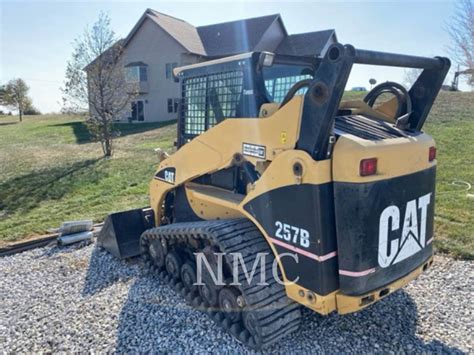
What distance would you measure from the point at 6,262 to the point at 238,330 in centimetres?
379

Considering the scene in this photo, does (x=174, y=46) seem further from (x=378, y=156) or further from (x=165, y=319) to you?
(x=378, y=156)

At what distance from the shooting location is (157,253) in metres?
4.57

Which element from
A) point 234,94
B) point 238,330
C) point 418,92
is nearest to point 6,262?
point 238,330

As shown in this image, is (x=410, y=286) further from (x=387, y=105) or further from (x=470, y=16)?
(x=470, y=16)

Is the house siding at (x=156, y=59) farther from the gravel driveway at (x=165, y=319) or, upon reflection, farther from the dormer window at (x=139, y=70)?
the gravel driveway at (x=165, y=319)

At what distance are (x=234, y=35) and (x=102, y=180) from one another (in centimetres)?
1894

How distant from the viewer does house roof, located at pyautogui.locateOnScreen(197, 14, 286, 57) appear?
24.9 m

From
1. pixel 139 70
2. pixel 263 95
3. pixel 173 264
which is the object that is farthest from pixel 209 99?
pixel 139 70

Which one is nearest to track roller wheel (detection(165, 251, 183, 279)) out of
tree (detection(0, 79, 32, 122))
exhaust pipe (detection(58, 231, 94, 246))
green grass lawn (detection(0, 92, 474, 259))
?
exhaust pipe (detection(58, 231, 94, 246))

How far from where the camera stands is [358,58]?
2498mm

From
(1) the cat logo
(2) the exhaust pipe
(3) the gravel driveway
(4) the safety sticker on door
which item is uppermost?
(4) the safety sticker on door

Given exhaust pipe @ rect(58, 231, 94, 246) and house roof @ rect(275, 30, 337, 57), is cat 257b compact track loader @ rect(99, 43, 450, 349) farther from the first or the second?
house roof @ rect(275, 30, 337, 57)

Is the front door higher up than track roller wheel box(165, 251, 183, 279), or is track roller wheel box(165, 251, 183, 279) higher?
the front door

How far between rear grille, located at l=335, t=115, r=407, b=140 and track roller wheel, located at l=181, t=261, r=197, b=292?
82.4 inches
